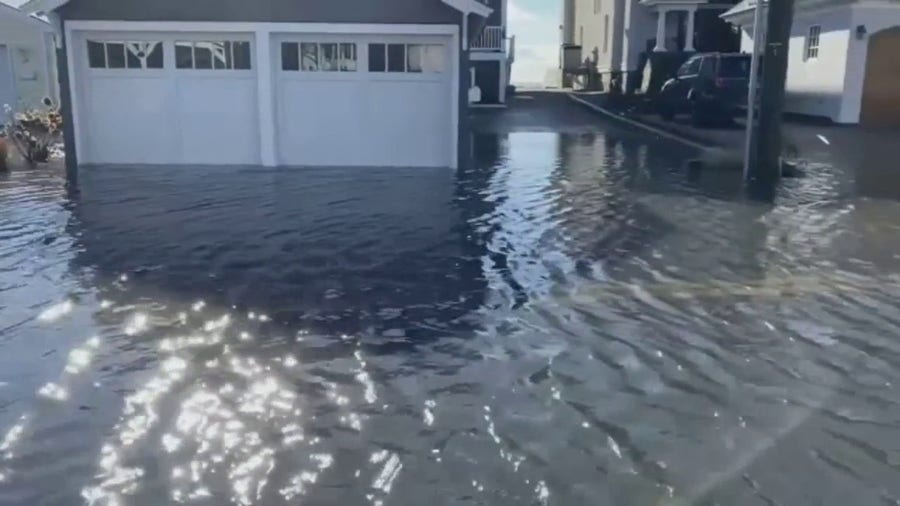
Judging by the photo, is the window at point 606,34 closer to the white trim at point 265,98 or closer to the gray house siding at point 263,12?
the gray house siding at point 263,12

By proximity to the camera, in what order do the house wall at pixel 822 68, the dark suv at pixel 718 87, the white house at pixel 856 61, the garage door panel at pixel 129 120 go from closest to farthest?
1. the garage door panel at pixel 129 120
2. the white house at pixel 856 61
3. the house wall at pixel 822 68
4. the dark suv at pixel 718 87

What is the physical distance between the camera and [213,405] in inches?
182

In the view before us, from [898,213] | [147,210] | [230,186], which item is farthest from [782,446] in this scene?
[230,186]

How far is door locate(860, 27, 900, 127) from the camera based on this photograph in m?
20.4

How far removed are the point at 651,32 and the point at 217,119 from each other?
2505 cm

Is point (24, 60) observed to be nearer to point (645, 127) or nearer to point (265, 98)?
point (265, 98)

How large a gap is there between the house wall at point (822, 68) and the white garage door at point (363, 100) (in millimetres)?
9897

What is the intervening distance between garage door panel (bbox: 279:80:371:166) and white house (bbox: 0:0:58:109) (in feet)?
29.3

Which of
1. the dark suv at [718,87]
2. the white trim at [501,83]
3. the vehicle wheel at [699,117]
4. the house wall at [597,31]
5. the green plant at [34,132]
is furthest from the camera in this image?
the house wall at [597,31]

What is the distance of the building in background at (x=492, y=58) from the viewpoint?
3053cm

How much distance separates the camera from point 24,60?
22000 millimetres

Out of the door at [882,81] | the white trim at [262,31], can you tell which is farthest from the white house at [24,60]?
the door at [882,81]

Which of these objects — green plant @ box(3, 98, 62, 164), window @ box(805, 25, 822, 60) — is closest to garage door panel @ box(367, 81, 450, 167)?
green plant @ box(3, 98, 62, 164)

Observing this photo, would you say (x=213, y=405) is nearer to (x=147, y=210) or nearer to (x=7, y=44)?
(x=147, y=210)
